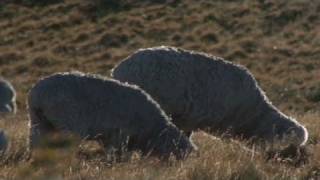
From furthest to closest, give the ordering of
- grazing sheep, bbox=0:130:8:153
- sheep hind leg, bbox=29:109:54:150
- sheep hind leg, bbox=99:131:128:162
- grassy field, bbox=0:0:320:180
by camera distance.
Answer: grassy field, bbox=0:0:320:180
sheep hind leg, bbox=29:109:54:150
sheep hind leg, bbox=99:131:128:162
grazing sheep, bbox=0:130:8:153

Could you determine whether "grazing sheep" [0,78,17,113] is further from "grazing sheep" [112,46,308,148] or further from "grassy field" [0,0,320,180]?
"grassy field" [0,0,320,180]

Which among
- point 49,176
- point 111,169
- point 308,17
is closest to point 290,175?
point 111,169

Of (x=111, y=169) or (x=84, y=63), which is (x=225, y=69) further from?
(x=84, y=63)

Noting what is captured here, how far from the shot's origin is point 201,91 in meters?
8.22

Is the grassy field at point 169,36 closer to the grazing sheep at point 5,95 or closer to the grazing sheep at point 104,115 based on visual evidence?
the grazing sheep at point 5,95

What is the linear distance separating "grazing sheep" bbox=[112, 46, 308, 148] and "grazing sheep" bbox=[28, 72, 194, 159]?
0.83 m

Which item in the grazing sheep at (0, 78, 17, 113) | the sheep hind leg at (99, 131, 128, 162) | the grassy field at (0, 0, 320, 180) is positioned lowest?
the grassy field at (0, 0, 320, 180)

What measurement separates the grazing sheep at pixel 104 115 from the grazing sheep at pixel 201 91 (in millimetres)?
827

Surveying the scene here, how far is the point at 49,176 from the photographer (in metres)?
2.71

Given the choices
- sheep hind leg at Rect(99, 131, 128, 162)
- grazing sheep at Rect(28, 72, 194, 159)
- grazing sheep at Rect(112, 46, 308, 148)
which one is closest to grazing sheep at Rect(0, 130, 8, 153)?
grazing sheep at Rect(28, 72, 194, 159)

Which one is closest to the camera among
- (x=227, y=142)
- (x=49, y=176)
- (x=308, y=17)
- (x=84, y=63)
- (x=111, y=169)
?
(x=49, y=176)

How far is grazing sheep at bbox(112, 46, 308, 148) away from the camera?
8180 mm

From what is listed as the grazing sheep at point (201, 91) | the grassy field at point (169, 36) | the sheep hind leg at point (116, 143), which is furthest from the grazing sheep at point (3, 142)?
the grassy field at point (169, 36)

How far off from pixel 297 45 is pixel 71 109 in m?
18.8
